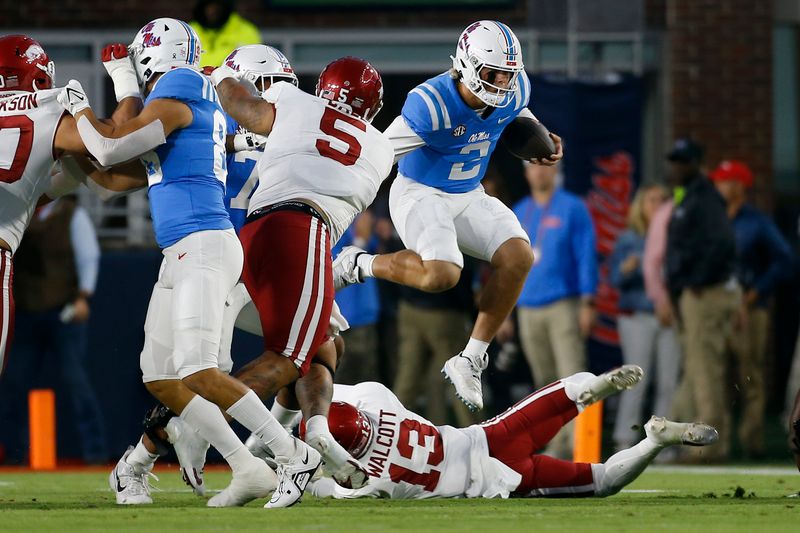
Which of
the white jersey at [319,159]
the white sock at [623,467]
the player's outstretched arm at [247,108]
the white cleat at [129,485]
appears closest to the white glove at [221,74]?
the player's outstretched arm at [247,108]

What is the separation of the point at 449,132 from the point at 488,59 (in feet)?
1.41

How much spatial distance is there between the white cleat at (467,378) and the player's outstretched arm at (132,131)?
2.14 meters

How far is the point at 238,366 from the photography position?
11.0m

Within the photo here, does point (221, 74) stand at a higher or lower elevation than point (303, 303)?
higher

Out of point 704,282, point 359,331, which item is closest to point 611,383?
point 704,282

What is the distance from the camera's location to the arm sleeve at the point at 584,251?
11133 millimetres

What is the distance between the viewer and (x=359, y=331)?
38.6 ft

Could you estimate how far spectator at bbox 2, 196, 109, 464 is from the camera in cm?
1103

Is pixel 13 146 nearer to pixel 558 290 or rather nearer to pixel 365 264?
pixel 365 264

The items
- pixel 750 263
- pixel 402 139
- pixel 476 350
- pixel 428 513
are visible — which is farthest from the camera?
pixel 750 263

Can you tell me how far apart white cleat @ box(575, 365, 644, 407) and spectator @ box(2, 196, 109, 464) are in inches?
187

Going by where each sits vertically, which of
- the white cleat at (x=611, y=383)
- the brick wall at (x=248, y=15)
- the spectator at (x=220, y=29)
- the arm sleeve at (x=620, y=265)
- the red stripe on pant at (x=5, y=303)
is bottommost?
the white cleat at (x=611, y=383)

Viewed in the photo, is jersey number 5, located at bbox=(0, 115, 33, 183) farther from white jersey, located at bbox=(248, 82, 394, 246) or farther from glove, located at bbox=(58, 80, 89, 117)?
white jersey, located at bbox=(248, 82, 394, 246)

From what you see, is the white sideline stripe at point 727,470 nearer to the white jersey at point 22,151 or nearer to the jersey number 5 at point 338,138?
the jersey number 5 at point 338,138
